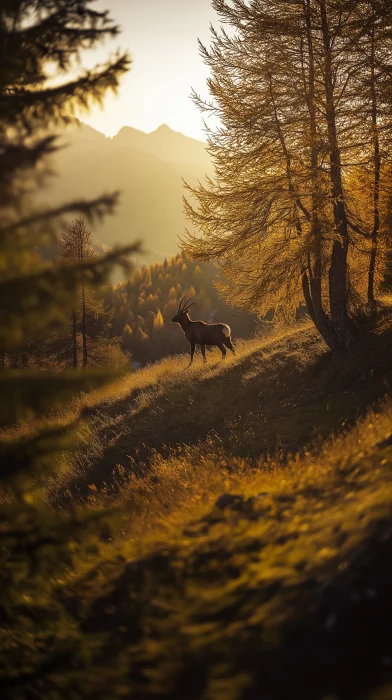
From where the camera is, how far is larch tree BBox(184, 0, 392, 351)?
36.5 ft

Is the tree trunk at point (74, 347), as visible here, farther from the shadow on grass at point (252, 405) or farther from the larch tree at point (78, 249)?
the shadow on grass at point (252, 405)

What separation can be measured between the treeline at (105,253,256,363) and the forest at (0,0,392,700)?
923 inches

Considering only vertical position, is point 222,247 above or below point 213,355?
above

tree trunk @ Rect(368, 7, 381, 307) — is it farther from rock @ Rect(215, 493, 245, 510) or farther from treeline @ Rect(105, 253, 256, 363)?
treeline @ Rect(105, 253, 256, 363)

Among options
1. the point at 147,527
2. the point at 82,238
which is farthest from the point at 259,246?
the point at 82,238

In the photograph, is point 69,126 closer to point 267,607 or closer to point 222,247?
point 267,607

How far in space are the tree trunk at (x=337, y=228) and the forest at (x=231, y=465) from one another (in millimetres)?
39

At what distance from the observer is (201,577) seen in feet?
14.2

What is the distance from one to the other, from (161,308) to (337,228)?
3820cm

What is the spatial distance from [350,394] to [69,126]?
7566mm

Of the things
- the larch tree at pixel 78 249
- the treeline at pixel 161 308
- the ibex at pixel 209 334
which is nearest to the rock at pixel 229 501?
the ibex at pixel 209 334

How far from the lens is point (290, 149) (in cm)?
1170

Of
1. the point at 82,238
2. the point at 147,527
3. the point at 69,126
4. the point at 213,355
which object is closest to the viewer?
the point at 69,126

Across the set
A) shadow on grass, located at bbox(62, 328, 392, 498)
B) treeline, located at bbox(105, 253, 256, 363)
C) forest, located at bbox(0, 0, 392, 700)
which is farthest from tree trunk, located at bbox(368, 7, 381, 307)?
treeline, located at bbox(105, 253, 256, 363)
